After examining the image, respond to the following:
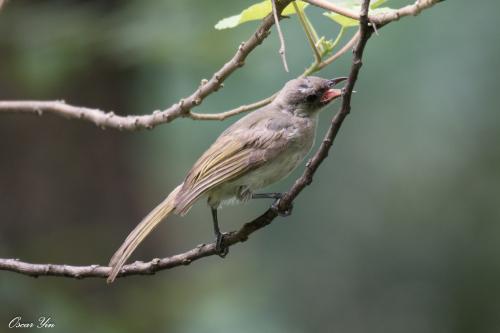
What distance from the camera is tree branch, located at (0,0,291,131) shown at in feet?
9.66

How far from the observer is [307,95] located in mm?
4191

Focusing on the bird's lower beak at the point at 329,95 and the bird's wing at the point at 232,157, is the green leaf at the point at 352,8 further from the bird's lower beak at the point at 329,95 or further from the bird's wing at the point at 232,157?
the bird's wing at the point at 232,157

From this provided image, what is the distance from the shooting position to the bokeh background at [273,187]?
19.4ft

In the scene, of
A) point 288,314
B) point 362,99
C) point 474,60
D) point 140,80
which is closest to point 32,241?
point 140,80

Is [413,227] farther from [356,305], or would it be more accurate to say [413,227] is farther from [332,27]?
[332,27]

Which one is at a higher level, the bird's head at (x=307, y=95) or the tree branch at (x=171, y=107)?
the tree branch at (x=171, y=107)

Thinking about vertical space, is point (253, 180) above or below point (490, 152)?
above

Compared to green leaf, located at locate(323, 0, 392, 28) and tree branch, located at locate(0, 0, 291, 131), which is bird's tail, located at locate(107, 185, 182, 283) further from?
green leaf, located at locate(323, 0, 392, 28)

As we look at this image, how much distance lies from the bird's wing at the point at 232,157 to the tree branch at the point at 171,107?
1.20ft

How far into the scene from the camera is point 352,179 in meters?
7.47

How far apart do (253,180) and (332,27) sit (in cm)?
212

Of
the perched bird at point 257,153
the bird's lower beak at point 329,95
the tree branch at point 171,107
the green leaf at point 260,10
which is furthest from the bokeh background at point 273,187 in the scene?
the green leaf at point 260,10

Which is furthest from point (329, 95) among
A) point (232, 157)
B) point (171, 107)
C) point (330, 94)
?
point (171, 107)

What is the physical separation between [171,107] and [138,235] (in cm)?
57
